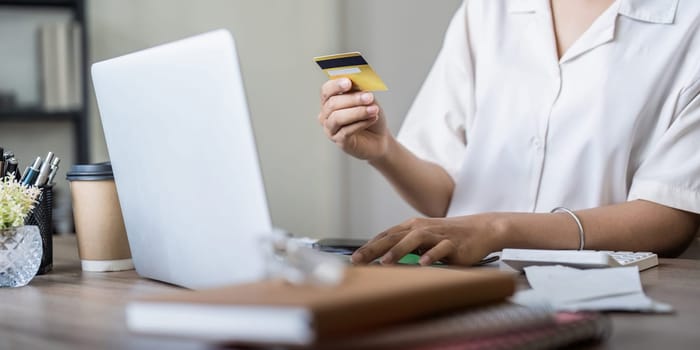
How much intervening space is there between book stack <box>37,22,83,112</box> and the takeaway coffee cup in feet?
7.83

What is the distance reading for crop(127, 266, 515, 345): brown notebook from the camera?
1.93ft

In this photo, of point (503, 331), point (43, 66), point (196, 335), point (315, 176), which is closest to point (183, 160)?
point (196, 335)

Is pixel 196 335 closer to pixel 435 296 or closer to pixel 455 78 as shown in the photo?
pixel 435 296

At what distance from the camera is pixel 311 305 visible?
58cm

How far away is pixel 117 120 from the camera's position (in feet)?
3.83

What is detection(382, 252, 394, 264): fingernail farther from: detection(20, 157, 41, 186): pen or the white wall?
the white wall

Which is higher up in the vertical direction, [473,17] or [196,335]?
[473,17]

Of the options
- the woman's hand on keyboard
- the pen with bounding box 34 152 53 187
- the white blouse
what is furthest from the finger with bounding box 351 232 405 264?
the white blouse

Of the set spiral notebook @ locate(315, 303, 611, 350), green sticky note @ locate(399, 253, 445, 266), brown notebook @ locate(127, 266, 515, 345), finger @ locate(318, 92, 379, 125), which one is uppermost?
finger @ locate(318, 92, 379, 125)

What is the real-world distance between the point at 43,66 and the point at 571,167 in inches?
100

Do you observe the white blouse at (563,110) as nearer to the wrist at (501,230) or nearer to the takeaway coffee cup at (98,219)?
the wrist at (501,230)

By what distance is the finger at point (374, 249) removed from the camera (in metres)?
1.24

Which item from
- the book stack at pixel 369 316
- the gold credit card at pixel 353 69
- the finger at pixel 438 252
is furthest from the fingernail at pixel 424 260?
the book stack at pixel 369 316

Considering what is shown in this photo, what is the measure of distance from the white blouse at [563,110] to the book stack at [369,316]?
3.36 feet
